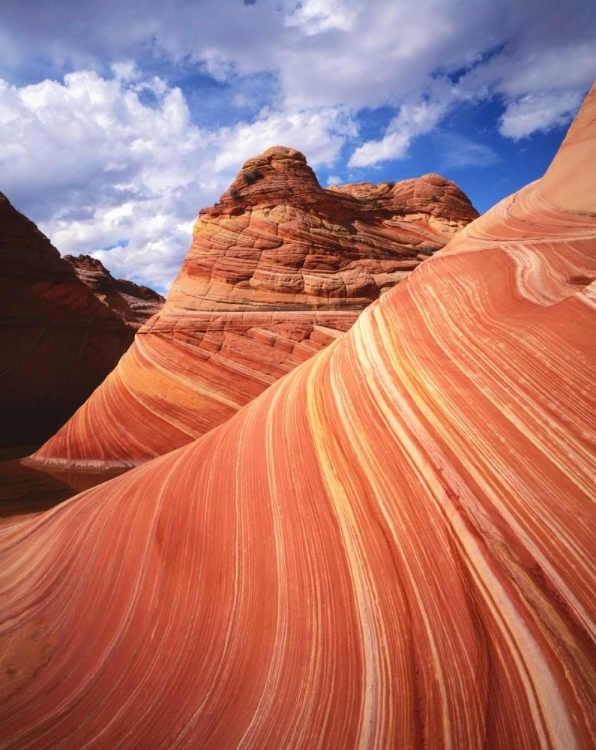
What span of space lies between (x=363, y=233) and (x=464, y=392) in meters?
9.56

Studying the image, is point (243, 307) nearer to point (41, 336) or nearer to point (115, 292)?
point (41, 336)

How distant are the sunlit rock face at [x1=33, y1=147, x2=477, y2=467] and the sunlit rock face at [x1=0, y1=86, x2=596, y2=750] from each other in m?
4.98

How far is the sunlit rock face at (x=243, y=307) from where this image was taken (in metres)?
8.50

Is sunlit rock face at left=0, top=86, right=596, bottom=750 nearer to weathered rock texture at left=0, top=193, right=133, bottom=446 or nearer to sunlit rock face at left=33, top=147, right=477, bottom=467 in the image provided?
sunlit rock face at left=33, top=147, right=477, bottom=467

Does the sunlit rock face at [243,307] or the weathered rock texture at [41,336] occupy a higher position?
the weathered rock texture at [41,336]

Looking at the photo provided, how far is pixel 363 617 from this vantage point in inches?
81.7

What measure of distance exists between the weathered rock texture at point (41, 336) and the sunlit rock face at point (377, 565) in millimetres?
13694

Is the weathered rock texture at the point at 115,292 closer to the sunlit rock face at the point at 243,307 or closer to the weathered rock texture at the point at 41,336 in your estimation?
the weathered rock texture at the point at 41,336

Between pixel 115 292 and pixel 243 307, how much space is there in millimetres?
20410

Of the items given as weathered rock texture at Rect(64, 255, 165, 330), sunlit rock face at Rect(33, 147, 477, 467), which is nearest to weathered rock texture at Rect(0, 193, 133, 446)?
weathered rock texture at Rect(64, 255, 165, 330)

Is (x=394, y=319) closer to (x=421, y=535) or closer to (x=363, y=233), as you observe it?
(x=421, y=535)

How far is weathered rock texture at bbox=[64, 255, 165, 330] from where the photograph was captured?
24.8 m

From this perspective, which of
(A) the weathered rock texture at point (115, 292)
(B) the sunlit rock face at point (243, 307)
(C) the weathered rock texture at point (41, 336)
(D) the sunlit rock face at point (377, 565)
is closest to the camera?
(D) the sunlit rock face at point (377, 565)

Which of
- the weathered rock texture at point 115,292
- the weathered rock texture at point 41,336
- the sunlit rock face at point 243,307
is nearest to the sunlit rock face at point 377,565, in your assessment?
the sunlit rock face at point 243,307
